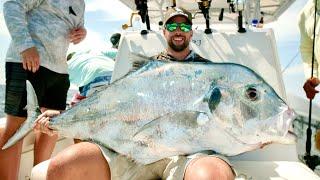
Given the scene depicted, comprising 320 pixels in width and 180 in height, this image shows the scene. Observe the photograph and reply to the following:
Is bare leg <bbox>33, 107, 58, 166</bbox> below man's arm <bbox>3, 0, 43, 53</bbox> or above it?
below

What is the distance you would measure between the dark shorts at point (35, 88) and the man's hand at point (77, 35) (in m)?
0.25

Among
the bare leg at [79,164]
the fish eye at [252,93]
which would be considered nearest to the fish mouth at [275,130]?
the fish eye at [252,93]

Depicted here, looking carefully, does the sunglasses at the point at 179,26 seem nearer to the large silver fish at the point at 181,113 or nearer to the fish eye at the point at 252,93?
the large silver fish at the point at 181,113

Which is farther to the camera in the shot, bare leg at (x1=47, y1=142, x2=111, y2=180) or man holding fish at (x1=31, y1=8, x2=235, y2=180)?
bare leg at (x1=47, y1=142, x2=111, y2=180)

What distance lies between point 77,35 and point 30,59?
1.57 ft

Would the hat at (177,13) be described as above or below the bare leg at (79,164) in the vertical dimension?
above

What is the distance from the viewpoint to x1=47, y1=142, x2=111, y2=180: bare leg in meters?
2.08

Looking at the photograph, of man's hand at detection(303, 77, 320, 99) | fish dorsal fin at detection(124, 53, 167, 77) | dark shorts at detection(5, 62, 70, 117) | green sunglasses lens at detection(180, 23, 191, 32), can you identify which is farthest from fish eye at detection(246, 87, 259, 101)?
dark shorts at detection(5, 62, 70, 117)

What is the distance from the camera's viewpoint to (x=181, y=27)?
8.72 ft

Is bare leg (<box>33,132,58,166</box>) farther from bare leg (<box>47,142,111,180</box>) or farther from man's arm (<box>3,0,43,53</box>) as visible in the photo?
bare leg (<box>47,142,111,180</box>)

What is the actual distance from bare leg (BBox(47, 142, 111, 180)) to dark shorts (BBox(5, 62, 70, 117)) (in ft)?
2.04

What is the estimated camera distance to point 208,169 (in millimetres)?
1866

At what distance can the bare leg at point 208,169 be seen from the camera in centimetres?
185

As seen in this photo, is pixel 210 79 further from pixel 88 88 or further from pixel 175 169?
pixel 88 88
